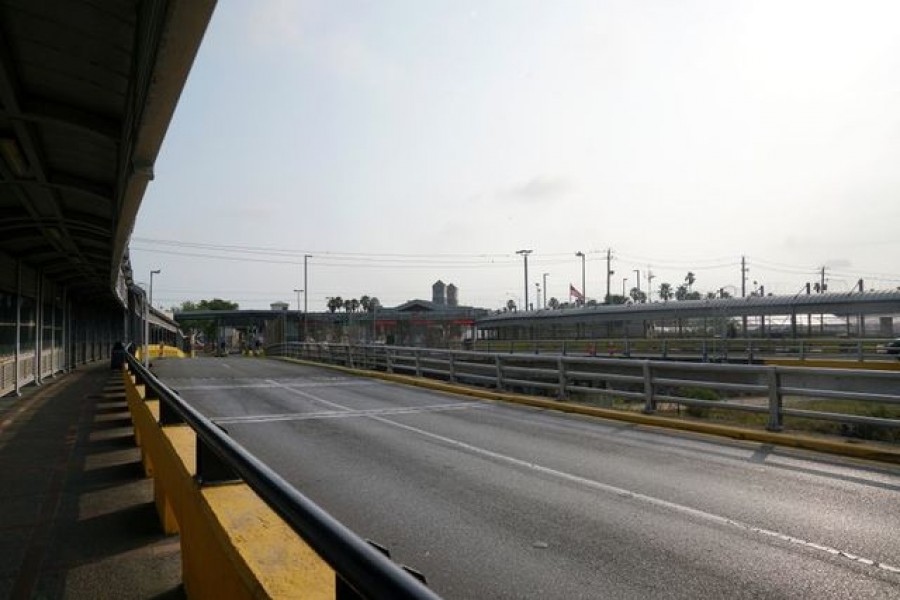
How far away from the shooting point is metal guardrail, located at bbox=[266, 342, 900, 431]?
1005cm

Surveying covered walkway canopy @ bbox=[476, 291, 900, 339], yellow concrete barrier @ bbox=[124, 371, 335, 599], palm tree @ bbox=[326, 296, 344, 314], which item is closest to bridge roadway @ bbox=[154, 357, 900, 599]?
yellow concrete barrier @ bbox=[124, 371, 335, 599]

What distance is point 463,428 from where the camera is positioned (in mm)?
11977

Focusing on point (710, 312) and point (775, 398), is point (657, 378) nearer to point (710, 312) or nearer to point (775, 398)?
point (775, 398)

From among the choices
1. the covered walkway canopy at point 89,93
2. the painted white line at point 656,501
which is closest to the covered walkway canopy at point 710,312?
the painted white line at point 656,501

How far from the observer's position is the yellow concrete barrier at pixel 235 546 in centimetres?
265

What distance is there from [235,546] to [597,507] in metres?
4.45

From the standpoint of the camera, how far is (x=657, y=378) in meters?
12.6

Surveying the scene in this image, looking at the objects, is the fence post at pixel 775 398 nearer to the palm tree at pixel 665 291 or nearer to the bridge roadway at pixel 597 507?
the bridge roadway at pixel 597 507

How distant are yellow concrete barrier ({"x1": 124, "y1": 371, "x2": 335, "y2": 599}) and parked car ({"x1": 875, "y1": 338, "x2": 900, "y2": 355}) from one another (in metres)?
31.2

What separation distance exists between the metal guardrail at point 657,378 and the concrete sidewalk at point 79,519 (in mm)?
7991

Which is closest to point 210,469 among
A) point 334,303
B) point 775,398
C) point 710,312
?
point 775,398

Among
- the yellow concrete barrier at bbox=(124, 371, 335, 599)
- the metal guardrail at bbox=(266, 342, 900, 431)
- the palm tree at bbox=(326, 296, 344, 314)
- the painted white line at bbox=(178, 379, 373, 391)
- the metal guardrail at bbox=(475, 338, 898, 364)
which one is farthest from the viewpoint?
the palm tree at bbox=(326, 296, 344, 314)

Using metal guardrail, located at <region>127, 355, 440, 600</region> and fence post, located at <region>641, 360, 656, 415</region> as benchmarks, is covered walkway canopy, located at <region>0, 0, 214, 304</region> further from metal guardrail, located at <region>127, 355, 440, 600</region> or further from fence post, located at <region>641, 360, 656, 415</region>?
fence post, located at <region>641, 360, 656, 415</region>

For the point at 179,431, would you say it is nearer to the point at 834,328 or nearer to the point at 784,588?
the point at 784,588
